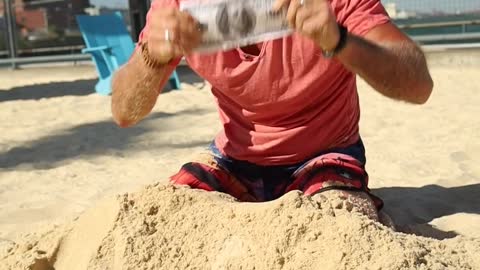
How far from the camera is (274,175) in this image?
208 cm

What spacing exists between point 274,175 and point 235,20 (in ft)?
2.19

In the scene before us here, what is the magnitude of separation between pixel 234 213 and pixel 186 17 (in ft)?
1.46

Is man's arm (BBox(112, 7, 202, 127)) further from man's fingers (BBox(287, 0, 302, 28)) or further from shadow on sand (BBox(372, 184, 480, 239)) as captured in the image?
shadow on sand (BBox(372, 184, 480, 239))

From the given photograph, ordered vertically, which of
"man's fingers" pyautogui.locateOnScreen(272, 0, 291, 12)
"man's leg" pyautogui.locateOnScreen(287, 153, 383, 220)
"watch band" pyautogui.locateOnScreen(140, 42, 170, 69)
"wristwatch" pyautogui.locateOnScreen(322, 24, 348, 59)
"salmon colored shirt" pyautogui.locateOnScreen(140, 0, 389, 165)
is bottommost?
"man's leg" pyautogui.locateOnScreen(287, 153, 383, 220)

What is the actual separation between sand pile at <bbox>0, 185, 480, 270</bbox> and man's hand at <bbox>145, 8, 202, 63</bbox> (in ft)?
1.12

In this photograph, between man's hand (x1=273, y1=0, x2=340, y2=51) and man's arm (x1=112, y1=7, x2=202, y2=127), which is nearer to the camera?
man's hand (x1=273, y1=0, x2=340, y2=51)

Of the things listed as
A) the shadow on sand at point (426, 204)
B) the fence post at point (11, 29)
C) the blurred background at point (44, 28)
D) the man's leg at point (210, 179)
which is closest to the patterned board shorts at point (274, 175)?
the man's leg at point (210, 179)

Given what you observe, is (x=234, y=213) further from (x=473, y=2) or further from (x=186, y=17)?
(x=473, y=2)

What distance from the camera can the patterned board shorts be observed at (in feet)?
6.42

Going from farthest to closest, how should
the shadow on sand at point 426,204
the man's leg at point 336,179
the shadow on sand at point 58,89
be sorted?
the shadow on sand at point 58,89, the shadow on sand at point 426,204, the man's leg at point 336,179

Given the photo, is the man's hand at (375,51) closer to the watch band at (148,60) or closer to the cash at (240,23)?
the cash at (240,23)

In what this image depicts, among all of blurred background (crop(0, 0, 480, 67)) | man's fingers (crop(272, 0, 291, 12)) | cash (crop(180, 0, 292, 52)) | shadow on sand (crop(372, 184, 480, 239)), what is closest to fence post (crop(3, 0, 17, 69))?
blurred background (crop(0, 0, 480, 67))

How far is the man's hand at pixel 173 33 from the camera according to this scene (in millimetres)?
1577

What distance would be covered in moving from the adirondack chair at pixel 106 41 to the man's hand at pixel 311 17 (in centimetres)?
573
